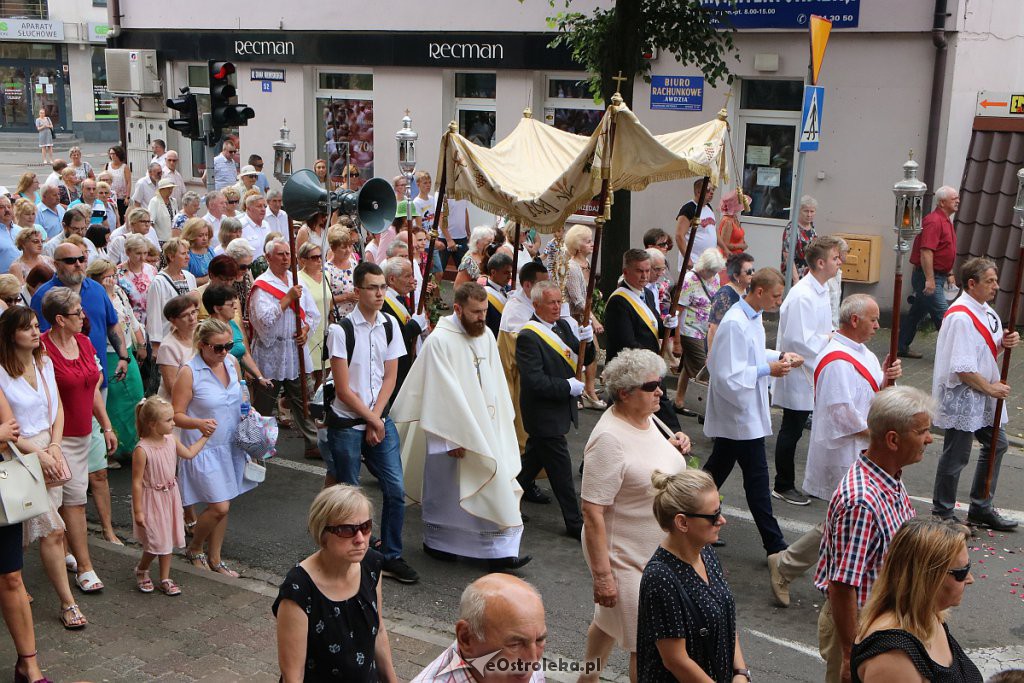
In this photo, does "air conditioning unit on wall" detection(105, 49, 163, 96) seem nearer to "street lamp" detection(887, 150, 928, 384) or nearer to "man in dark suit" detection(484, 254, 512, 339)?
"man in dark suit" detection(484, 254, 512, 339)

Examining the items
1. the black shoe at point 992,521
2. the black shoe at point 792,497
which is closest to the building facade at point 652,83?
the black shoe at point 792,497

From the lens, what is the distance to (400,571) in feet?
23.3

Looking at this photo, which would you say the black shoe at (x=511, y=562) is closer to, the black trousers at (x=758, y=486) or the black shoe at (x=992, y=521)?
the black trousers at (x=758, y=486)

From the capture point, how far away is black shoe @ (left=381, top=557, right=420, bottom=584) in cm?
709

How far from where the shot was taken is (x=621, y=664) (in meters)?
6.10

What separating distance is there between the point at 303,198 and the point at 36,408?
3.53 m

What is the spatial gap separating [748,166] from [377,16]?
24.8 ft

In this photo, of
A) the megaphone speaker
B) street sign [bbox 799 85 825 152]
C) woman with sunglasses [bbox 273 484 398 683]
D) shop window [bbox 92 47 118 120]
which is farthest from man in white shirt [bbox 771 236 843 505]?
shop window [bbox 92 47 118 120]

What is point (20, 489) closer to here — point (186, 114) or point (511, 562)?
point (511, 562)

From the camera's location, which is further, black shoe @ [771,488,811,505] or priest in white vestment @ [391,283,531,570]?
black shoe @ [771,488,811,505]

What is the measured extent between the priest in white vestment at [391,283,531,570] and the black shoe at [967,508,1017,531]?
3219mm

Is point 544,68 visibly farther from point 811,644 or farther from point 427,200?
point 811,644

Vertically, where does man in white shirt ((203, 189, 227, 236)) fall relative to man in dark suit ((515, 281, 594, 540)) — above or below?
above

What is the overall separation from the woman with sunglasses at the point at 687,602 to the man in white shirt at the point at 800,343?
176 inches
